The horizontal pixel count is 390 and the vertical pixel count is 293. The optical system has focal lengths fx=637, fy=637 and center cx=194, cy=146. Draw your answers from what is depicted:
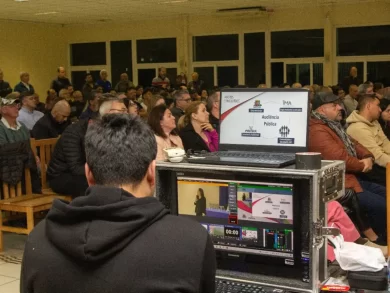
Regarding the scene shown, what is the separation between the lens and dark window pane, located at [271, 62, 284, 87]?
14.3 metres

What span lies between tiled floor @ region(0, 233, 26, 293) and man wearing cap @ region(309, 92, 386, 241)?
222cm

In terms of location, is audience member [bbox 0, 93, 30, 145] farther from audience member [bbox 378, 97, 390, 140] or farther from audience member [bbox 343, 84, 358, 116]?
audience member [bbox 343, 84, 358, 116]

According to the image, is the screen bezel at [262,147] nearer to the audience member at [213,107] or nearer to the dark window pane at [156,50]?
the audience member at [213,107]

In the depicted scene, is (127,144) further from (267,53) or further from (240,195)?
(267,53)

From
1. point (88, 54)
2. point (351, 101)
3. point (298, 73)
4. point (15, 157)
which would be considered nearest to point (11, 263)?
point (15, 157)

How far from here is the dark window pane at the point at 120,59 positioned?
16.5 m

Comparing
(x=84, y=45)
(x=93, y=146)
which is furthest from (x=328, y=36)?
(x=93, y=146)

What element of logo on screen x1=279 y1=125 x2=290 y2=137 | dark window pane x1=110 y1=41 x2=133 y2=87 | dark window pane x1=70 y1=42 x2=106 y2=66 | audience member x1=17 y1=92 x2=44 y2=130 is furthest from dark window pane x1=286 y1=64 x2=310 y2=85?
logo on screen x1=279 y1=125 x2=290 y2=137

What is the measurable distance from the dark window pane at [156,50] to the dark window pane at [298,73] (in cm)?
300

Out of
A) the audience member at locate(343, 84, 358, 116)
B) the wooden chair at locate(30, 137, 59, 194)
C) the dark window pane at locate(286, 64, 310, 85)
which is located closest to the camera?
the wooden chair at locate(30, 137, 59, 194)

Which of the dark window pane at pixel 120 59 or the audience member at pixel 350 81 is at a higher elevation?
the dark window pane at pixel 120 59

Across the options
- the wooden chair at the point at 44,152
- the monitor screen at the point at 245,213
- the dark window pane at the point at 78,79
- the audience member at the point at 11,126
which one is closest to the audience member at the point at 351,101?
the wooden chair at the point at 44,152

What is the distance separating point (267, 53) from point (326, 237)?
1244cm

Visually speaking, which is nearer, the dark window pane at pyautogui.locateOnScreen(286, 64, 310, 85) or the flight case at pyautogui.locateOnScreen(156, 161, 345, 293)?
the flight case at pyautogui.locateOnScreen(156, 161, 345, 293)
